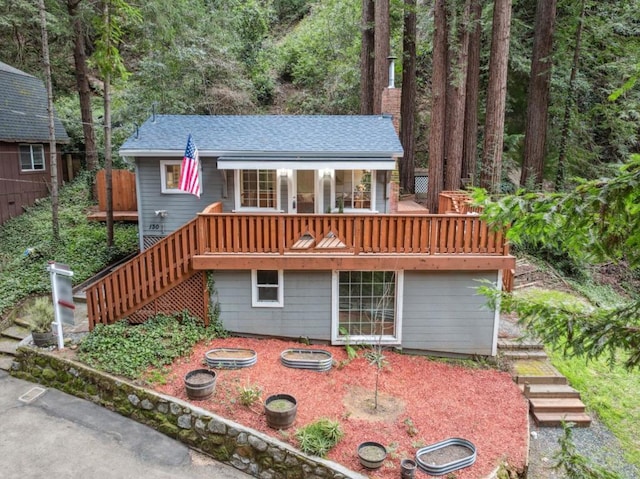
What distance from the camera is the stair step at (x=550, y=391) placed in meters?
7.87

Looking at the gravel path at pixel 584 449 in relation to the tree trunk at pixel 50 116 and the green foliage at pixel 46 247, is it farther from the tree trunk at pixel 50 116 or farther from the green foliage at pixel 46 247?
the tree trunk at pixel 50 116

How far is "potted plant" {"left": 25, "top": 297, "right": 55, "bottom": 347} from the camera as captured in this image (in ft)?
26.2

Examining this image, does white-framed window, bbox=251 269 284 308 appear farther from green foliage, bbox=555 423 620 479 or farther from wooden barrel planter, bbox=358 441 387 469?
green foliage, bbox=555 423 620 479

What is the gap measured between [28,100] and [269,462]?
17.2 metres

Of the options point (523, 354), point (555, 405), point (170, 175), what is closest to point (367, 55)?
point (170, 175)

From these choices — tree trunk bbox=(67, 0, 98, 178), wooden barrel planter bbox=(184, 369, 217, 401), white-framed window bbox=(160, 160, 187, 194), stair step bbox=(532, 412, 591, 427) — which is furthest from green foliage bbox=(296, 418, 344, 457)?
tree trunk bbox=(67, 0, 98, 178)

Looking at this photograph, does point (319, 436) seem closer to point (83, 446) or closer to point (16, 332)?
point (83, 446)

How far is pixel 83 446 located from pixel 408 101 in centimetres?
1589

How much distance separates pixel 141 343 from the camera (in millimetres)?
7891

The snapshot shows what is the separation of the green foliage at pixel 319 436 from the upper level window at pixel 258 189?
6.19 meters

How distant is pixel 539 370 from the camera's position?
849 centimetres

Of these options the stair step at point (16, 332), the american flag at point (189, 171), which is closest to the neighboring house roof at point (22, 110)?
the stair step at point (16, 332)

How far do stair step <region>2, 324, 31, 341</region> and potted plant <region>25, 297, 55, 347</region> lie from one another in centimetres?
80

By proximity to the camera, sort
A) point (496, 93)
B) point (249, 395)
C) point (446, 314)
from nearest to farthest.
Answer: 1. point (249, 395)
2. point (446, 314)
3. point (496, 93)
